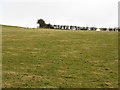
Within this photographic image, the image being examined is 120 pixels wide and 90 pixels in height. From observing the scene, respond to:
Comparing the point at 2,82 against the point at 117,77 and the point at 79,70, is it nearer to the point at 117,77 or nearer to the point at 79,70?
the point at 79,70

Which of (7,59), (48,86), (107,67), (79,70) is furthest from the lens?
(7,59)

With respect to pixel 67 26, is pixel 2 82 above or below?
below

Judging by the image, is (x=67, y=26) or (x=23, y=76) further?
(x=67, y=26)

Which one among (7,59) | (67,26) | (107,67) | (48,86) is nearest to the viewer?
(48,86)

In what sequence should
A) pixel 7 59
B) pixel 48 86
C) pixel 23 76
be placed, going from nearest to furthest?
1. pixel 48 86
2. pixel 23 76
3. pixel 7 59

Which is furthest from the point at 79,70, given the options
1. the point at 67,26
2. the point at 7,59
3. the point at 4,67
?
the point at 67,26

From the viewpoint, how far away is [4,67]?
681 inches

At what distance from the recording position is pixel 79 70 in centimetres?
1644

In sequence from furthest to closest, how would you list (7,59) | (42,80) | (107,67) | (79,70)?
(7,59), (107,67), (79,70), (42,80)

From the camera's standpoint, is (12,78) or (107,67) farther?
(107,67)

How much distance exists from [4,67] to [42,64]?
3613 mm


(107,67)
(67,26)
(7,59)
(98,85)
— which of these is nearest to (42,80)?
(98,85)

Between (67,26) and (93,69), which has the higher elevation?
(67,26)

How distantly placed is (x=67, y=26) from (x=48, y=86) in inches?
3249
